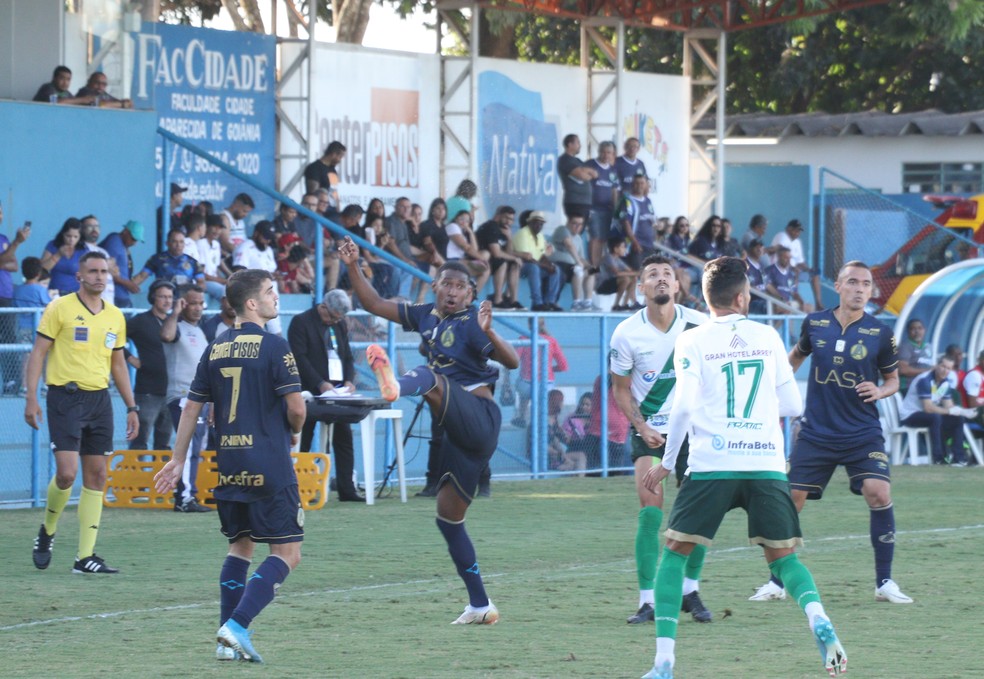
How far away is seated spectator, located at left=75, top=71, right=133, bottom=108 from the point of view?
19516mm

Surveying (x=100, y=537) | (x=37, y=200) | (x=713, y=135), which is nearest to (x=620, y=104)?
(x=713, y=135)

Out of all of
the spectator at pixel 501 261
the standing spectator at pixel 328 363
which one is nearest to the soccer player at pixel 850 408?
the standing spectator at pixel 328 363

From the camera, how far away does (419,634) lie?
8797mm

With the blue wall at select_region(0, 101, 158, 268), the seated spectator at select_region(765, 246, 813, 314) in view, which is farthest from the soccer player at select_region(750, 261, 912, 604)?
the seated spectator at select_region(765, 246, 813, 314)

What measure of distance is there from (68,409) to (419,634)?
3.86 m

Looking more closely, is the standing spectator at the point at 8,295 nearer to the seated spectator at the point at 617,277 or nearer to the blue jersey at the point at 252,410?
the blue jersey at the point at 252,410

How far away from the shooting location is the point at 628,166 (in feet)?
86.8

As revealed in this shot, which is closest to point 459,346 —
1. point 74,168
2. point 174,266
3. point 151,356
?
point 151,356

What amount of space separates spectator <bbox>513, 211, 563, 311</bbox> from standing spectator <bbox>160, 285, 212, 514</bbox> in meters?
8.20

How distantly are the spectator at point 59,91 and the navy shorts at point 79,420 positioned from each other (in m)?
8.50

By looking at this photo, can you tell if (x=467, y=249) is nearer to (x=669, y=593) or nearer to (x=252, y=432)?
(x=252, y=432)

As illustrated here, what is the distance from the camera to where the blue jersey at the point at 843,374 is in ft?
34.3

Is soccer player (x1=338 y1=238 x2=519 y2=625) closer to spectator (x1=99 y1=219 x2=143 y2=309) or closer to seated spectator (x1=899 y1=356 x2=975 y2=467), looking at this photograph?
spectator (x1=99 y1=219 x2=143 y2=309)

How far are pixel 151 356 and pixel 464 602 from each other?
6.57 metres
